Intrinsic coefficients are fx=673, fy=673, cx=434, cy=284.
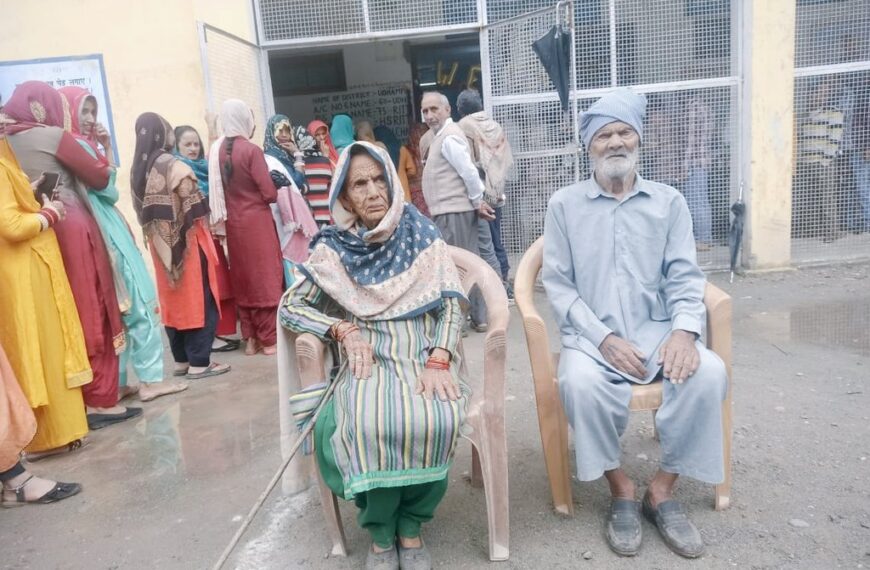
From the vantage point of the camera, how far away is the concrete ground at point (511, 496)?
91.8 inches

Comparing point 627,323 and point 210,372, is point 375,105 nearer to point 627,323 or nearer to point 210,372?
point 210,372

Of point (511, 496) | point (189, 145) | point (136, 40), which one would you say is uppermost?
point (136, 40)

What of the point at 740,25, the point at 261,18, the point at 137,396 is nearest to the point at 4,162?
the point at 137,396

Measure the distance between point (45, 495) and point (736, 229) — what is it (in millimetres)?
5507

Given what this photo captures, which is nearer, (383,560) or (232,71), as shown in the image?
(383,560)

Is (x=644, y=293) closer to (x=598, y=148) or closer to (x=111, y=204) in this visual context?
(x=598, y=148)

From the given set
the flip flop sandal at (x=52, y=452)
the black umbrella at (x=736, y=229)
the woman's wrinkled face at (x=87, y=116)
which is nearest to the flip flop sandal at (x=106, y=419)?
the flip flop sandal at (x=52, y=452)

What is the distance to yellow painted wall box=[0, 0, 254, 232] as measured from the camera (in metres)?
5.95

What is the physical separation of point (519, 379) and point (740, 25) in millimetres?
3893

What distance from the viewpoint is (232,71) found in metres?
5.71

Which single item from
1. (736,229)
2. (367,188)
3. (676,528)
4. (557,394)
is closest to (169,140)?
(367,188)

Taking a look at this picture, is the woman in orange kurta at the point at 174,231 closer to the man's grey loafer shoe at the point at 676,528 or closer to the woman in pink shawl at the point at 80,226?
the woman in pink shawl at the point at 80,226

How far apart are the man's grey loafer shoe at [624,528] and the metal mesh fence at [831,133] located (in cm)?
467

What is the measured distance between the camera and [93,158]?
3.55m
